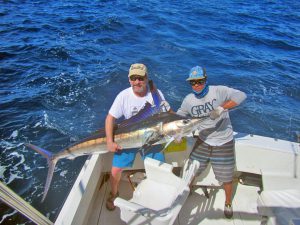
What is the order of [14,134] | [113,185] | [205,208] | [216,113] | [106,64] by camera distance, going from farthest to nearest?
[106,64] < [14,134] < [205,208] < [113,185] < [216,113]

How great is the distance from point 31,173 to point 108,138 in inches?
98.6

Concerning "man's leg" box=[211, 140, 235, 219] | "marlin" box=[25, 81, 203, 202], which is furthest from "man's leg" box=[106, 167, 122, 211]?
"man's leg" box=[211, 140, 235, 219]

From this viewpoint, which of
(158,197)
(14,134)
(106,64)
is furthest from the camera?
(106,64)

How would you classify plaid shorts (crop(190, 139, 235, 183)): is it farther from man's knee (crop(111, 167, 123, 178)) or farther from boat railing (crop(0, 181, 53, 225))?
boat railing (crop(0, 181, 53, 225))

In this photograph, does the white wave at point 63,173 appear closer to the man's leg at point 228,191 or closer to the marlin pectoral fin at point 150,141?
the marlin pectoral fin at point 150,141

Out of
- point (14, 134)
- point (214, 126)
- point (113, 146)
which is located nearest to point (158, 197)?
point (113, 146)

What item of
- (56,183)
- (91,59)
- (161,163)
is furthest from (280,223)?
(91,59)

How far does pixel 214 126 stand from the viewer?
3.20 m

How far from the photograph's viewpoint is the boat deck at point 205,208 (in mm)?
3320

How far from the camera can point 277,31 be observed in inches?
506

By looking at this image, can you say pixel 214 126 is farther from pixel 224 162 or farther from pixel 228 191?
pixel 228 191

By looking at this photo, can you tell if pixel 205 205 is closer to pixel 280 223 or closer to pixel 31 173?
pixel 280 223

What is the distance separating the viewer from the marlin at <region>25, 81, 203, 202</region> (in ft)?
9.57

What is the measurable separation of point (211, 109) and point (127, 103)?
0.83 m
